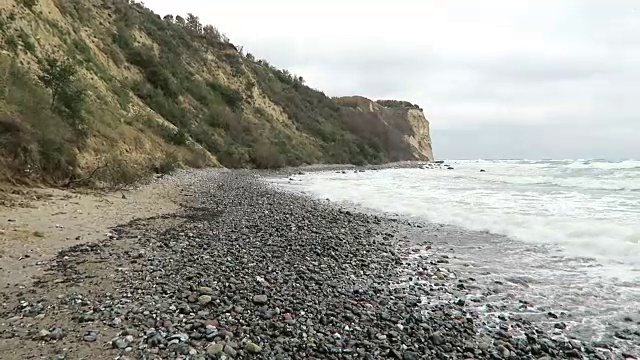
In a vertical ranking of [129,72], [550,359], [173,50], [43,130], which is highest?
[173,50]

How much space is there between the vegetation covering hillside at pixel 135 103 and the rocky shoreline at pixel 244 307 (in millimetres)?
4935

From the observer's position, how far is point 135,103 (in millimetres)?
25844

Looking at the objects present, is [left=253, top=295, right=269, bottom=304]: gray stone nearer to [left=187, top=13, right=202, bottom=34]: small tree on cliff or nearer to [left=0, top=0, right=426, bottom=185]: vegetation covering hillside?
[left=0, top=0, right=426, bottom=185]: vegetation covering hillside

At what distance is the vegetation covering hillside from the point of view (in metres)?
12.2

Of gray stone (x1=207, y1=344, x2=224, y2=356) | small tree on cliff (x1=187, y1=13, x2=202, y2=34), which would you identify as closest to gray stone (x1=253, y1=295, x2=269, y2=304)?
gray stone (x1=207, y1=344, x2=224, y2=356)

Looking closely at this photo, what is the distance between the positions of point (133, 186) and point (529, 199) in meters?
15.4

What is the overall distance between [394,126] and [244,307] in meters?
90.0

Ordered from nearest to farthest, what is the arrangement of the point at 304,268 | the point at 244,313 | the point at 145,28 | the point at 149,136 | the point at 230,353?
the point at 230,353 → the point at 244,313 → the point at 304,268 → the point at 149,136 → the point at 145,28

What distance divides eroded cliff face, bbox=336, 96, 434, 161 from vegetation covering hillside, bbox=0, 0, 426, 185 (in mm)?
6200

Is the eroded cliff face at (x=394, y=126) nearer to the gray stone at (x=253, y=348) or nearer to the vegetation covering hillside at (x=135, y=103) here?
the vegetation covering hillside at (x=135, y=103)

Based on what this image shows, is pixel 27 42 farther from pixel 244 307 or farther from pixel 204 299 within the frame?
pixel 244 307

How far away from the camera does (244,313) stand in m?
5.20

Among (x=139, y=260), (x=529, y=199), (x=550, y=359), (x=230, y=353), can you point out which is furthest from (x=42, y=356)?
(x=529, y=199)

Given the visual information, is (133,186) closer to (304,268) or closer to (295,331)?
(304,268)
